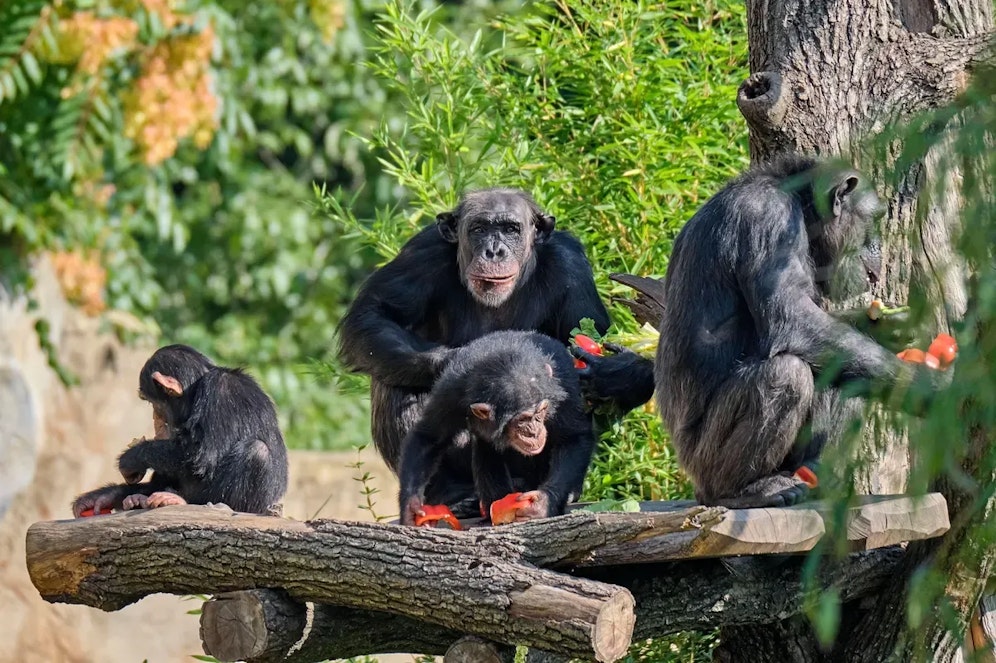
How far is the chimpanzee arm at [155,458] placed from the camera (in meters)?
5.62

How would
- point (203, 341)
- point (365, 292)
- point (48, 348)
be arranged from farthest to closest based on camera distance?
point (203, 341) → point (48, 348) → point (365, 292)

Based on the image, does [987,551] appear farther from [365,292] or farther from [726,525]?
[365,292]

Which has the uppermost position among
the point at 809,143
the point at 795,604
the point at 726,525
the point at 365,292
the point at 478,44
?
the point at 478,44

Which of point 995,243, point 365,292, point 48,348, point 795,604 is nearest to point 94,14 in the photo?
point 48,348

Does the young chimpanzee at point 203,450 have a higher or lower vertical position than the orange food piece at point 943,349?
lower

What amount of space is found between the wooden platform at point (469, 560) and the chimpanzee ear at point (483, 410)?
664 mm

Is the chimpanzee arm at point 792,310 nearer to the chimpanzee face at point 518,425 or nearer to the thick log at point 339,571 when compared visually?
the chimpanzee face at point 518,425

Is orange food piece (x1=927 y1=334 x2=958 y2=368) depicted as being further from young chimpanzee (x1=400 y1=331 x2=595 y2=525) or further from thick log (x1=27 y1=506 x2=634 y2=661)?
thick log (x1=27 y1=506 x2=634 y2=661)

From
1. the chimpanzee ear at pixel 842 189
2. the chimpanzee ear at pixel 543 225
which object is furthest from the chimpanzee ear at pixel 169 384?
the chimpanzee ear at pixel 842 189

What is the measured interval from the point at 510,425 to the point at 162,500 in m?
1.58

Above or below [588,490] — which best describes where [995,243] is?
above

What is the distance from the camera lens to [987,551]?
4.47 metres

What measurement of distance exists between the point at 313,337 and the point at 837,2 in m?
9.18

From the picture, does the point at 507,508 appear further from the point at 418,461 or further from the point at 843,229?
the point at 843,229
